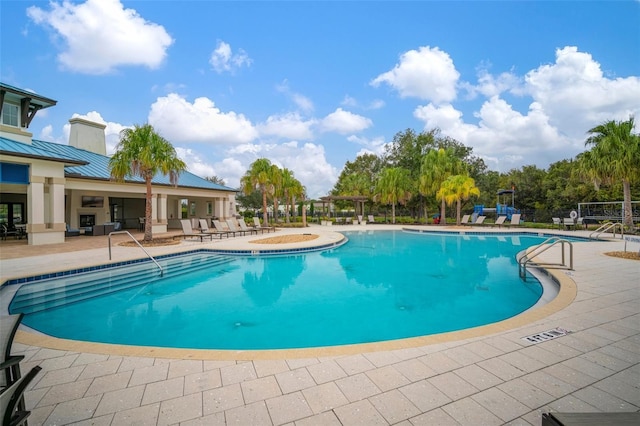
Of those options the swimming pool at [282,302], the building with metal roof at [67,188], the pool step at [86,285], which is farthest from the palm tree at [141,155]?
Result: the pool step at [86,285]

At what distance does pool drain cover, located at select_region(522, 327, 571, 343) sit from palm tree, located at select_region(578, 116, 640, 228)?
15.0 m

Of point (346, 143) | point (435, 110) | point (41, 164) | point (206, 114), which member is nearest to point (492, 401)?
point (41, 164)

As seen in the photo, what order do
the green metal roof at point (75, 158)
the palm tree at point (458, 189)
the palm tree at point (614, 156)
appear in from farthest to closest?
the palm tree at point (458, 189) → the palm tree at point (614, 156) → the green metal roof at point (75, 158)

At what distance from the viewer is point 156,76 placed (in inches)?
669

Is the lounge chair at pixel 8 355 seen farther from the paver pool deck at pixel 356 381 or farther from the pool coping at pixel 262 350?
the pool coping at pixel 262 350

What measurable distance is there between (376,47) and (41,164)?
1730 cm

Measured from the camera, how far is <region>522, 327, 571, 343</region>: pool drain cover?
3.58 metres

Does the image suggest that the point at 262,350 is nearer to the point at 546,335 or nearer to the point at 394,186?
the point at 546,335

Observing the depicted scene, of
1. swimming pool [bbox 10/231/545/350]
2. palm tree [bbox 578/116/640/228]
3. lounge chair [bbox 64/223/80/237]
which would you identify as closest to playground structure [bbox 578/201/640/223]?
palm tree [bbox 578/116/640/228]

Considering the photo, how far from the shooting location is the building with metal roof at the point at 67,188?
1283cm

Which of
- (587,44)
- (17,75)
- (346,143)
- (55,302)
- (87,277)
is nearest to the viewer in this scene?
(55,302)

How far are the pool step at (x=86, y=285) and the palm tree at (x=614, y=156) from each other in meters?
18.0

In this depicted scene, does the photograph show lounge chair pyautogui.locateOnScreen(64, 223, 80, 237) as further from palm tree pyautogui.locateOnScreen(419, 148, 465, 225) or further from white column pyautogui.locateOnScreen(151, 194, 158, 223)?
palm tree pyautogui.locateOnScreen(419, 148, 465, 225)

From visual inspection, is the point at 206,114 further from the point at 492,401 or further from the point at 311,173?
the point at 492,401
